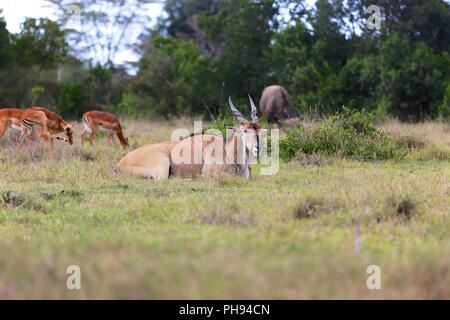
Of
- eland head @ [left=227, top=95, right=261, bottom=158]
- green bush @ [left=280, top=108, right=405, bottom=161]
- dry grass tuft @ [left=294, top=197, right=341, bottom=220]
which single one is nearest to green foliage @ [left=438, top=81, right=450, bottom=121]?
green bush @ [left=280, top=108, right=405, bottom=161]

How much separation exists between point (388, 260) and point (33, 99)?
23.1m

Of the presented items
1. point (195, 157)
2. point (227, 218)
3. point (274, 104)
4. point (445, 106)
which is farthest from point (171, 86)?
A: point (227, 218)

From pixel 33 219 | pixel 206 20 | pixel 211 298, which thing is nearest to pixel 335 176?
pixel 33 219

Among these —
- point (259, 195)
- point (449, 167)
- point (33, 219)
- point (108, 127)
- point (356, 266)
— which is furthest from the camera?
point (108, 127)

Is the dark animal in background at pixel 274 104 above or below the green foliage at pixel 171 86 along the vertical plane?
below

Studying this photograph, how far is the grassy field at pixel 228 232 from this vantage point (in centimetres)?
434

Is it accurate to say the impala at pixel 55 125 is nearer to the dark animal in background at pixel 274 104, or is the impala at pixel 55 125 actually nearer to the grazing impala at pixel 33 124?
the grazing impala at pixel 33 124

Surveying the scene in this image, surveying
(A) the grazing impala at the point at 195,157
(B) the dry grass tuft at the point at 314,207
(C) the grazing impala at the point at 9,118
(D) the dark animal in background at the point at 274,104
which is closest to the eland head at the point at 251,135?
(A) the grazing impala at the point at 195,157

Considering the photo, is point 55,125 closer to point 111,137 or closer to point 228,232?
point 111,137

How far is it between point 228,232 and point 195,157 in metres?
4.84

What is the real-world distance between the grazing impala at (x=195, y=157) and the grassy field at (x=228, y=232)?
376mm

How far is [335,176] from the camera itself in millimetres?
9836
